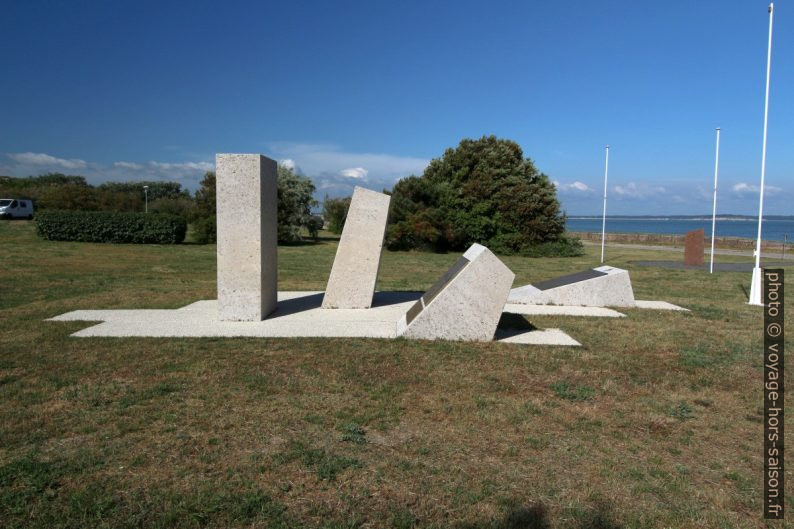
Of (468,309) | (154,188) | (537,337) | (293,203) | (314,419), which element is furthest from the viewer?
(154,188)

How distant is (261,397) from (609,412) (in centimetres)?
315

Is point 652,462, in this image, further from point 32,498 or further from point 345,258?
point 345,258

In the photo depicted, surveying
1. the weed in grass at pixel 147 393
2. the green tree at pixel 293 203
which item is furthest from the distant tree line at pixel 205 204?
the weed in grass at pixel 147 393

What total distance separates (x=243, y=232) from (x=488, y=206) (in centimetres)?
2165

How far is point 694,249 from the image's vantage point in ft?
72.9

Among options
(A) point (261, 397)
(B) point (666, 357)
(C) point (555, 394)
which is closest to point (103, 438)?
(A) point (261, 397)

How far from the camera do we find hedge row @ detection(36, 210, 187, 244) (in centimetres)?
2455

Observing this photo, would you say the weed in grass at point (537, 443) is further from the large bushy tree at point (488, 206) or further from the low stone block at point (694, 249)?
the large bushy tree at point (488, 206)

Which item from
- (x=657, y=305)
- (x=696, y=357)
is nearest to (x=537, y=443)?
(x=696, y=357)

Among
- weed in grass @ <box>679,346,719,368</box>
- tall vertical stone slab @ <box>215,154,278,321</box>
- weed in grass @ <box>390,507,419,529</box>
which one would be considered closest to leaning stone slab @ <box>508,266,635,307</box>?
weed in grass @ <box>679,346,719,368</box>

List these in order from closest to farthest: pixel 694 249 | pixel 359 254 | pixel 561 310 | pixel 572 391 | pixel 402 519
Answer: pixel 402 519 → pixel 572 391 → pixel 359 254 → pixel 561 310 → pixel 694 249

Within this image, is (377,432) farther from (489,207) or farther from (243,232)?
(489,207)

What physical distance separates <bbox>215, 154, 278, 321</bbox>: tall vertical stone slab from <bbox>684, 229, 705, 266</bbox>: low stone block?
65.4ft

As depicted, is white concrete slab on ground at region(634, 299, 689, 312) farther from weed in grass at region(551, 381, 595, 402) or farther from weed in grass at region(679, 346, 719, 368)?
weed in grass at region(551, 381, 595, 402)
